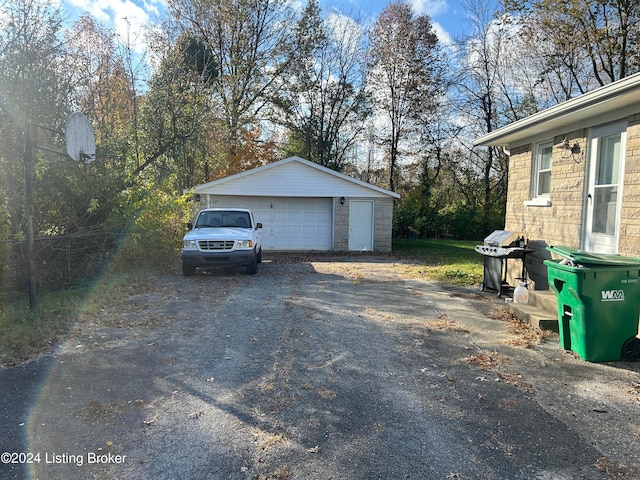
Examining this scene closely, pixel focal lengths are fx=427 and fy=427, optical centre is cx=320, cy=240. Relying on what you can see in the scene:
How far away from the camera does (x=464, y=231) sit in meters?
27.1

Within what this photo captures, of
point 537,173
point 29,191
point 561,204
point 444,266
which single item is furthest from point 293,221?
point 29,191

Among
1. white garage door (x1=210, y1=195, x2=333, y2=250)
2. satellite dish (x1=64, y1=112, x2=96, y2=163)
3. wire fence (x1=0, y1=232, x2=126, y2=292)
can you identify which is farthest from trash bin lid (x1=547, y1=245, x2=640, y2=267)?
white garage door (x1=210, y1=195, x2=333, y2=250)

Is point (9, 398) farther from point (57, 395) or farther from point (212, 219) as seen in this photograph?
point (212, 219)

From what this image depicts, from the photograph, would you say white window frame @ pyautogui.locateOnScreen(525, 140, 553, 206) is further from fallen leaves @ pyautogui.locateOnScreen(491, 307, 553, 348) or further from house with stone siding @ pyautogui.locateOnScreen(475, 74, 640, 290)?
fallen leaves @ pyautogui.locateOnScreen(491, 307, 553, 348)

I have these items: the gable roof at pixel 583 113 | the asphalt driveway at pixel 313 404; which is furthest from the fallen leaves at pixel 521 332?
the gable roof at pixel 583 113

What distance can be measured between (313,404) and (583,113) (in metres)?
5.85

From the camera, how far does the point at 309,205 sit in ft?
61.0

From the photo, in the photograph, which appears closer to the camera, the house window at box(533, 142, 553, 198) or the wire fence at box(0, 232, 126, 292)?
the wire fence at box(0, 232, 126, 292)

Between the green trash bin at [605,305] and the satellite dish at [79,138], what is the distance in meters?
7.77

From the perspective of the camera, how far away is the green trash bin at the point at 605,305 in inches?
182

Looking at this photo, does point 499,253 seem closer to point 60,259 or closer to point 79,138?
point 79,138

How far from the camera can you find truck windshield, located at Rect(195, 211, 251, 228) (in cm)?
1162

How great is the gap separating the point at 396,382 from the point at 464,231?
965 inches

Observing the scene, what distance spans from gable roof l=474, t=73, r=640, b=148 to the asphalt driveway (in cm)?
320
